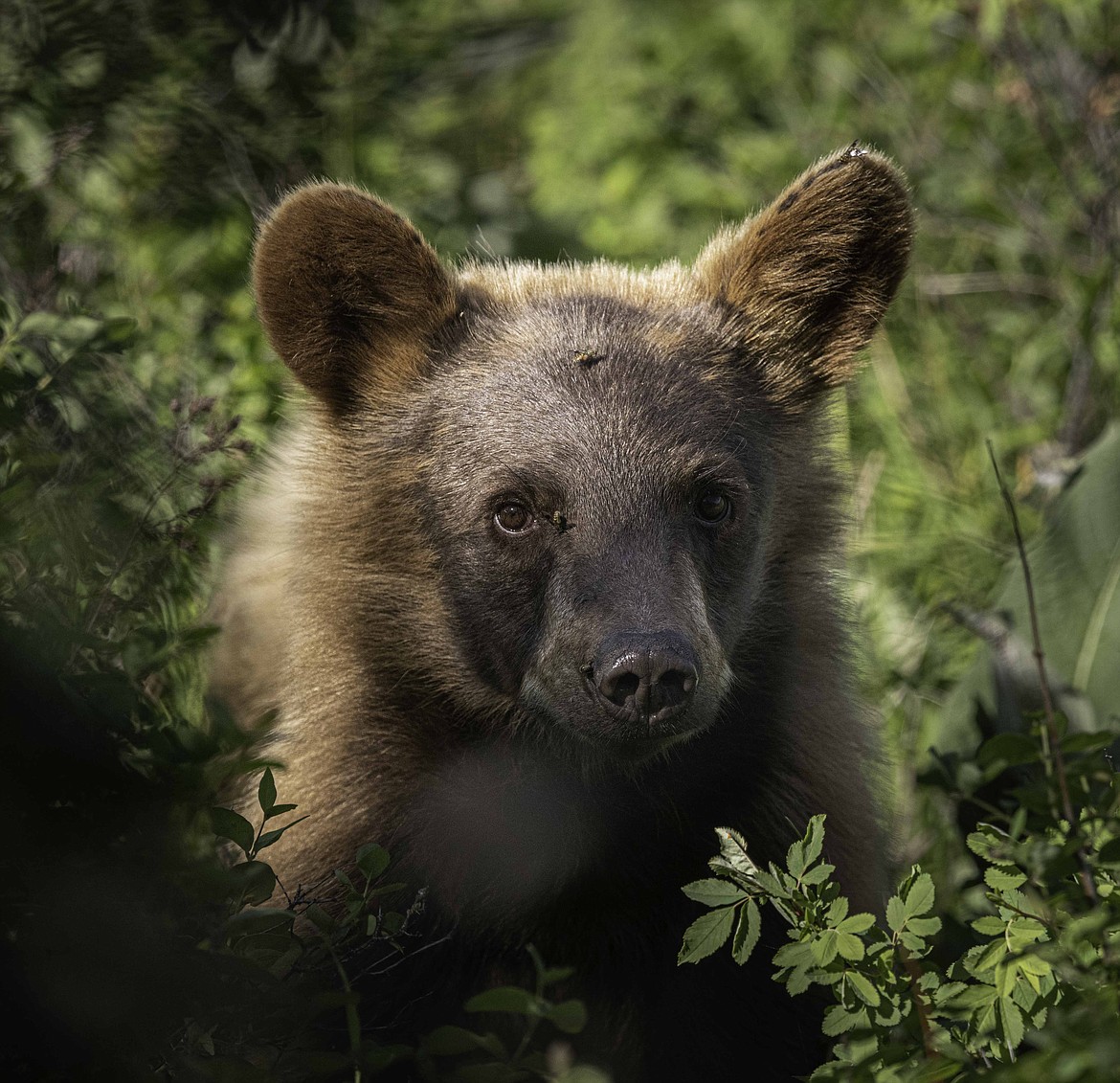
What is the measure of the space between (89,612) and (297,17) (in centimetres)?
261

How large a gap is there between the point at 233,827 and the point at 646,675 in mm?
935

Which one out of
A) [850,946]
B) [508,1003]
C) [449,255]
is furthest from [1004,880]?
[449,255]

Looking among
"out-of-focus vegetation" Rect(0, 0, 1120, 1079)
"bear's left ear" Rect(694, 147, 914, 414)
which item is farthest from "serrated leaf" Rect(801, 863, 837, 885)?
"bear's left ear" Rect(694, 147, 914, 414)

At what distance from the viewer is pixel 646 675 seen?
9.37 feet

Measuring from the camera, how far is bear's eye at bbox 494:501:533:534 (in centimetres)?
335

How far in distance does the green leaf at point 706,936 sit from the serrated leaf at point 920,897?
317 mm

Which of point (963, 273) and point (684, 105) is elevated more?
point (684, 105)

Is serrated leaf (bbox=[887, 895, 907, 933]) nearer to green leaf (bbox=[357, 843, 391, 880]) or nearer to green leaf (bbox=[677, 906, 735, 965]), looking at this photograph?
green leaf (bbox=[677, 906, 735, 965])

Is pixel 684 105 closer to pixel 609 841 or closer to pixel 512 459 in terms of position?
pixel 512 459

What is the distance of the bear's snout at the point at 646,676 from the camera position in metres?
2.86

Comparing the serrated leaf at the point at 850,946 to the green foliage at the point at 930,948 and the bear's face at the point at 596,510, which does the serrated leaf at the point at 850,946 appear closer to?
the green foliage at the point at 930,948

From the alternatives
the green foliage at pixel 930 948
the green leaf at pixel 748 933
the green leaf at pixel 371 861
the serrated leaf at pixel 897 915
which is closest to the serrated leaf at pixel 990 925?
the green foliage at pixel 930 948

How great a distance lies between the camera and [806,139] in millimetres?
7086

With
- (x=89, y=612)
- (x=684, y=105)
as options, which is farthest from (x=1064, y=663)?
(x=684, y=105)
